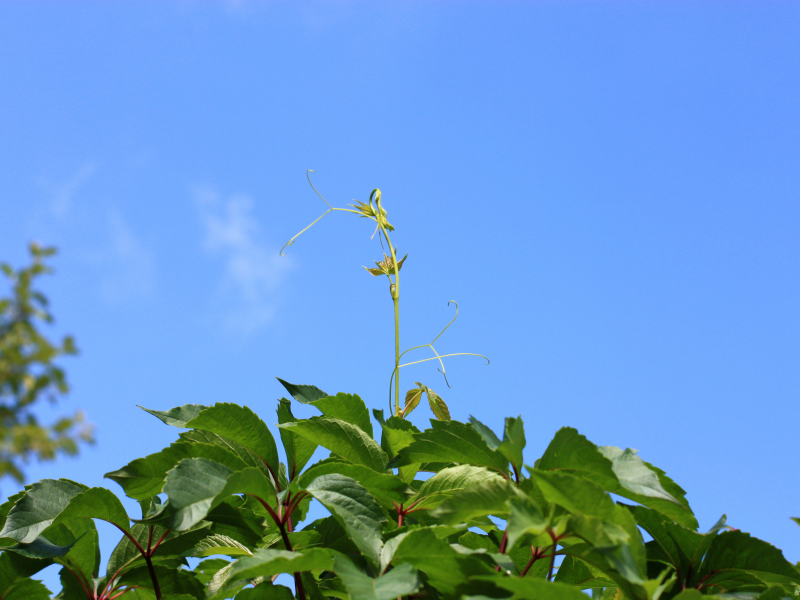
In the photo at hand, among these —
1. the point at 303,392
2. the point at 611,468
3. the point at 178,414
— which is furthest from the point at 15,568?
the point at 611,468

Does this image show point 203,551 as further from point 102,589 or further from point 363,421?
point 363,421

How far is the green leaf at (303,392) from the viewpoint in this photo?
132 cm

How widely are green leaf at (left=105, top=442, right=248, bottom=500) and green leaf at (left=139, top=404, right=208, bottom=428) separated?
153mm

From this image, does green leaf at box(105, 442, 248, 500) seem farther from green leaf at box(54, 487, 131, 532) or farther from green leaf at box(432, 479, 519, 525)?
green leaf at box(432, 479, 519, 525)

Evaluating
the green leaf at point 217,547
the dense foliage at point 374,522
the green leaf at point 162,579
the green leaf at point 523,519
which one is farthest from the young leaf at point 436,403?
the green leaf at point 523,519

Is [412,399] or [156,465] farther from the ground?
[412,399]

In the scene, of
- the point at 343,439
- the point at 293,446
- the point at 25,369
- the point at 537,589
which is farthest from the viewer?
the point at 25,369

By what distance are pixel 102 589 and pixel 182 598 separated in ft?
1.04

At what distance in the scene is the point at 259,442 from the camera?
121 cm

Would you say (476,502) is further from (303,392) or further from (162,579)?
(162,579)

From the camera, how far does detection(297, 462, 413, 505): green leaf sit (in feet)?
3.45

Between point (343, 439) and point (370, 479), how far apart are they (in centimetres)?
12

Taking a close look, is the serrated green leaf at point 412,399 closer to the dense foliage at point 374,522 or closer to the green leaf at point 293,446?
the dense foliage at point 374,522

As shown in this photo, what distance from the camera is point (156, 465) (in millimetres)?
1078
